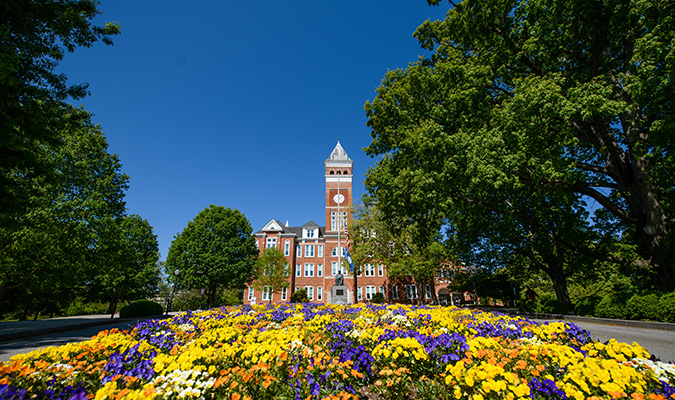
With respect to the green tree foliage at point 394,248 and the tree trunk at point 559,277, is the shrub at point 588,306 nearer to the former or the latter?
the tree trunk at point 559,277

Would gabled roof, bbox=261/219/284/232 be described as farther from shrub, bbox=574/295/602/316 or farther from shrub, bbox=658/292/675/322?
shrub, bbox=658/292/675/322

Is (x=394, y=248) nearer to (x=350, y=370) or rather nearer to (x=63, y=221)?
(x=63, y=221)

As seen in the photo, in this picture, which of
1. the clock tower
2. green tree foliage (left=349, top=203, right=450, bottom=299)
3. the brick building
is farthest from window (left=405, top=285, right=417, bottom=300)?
the clock tower

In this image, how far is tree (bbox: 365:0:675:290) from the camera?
10.2 meters

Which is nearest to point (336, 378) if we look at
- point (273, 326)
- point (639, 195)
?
point (273, 326)

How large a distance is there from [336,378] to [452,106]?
536 inches

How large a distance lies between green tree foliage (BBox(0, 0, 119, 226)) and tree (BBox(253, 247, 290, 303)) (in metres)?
25.8

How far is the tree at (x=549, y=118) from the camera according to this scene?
10.2 meters

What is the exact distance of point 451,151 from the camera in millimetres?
12539

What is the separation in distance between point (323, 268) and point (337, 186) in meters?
14.7

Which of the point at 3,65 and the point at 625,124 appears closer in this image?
the point at 3,65

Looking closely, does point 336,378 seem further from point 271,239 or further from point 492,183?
point 271,239

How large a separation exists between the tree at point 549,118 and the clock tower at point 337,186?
31.6m

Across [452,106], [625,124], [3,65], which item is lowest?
[3,65]
